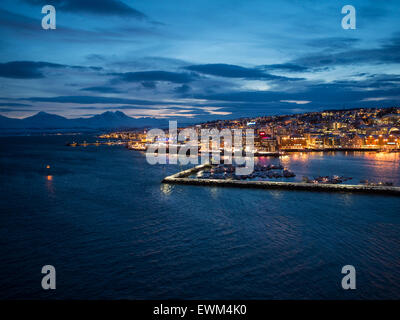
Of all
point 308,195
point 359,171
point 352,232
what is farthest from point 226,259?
point 359,171

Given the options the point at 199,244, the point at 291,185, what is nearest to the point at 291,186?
the point at 291,185

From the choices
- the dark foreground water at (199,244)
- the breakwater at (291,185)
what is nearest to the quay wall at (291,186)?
the breakwater at (291,185)

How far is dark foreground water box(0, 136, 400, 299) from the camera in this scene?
13.6 ft

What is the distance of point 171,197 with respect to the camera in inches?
369

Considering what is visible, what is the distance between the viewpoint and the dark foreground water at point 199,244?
414 centimetres

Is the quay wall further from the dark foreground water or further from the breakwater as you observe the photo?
the dark foreground water

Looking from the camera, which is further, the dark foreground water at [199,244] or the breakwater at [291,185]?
the breakwater at [291,185]

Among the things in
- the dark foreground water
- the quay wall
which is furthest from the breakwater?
the dark foreground water

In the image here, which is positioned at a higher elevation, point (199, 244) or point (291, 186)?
point (291, 186)

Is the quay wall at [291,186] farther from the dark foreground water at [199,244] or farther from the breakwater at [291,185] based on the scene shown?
the dark foreground water at [199,244]

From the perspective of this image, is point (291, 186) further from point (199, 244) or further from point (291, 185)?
point (199, 244)

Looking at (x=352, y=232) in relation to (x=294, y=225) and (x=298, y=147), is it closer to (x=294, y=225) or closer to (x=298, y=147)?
(x=294, y=225)

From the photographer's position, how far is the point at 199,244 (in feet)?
18.2
